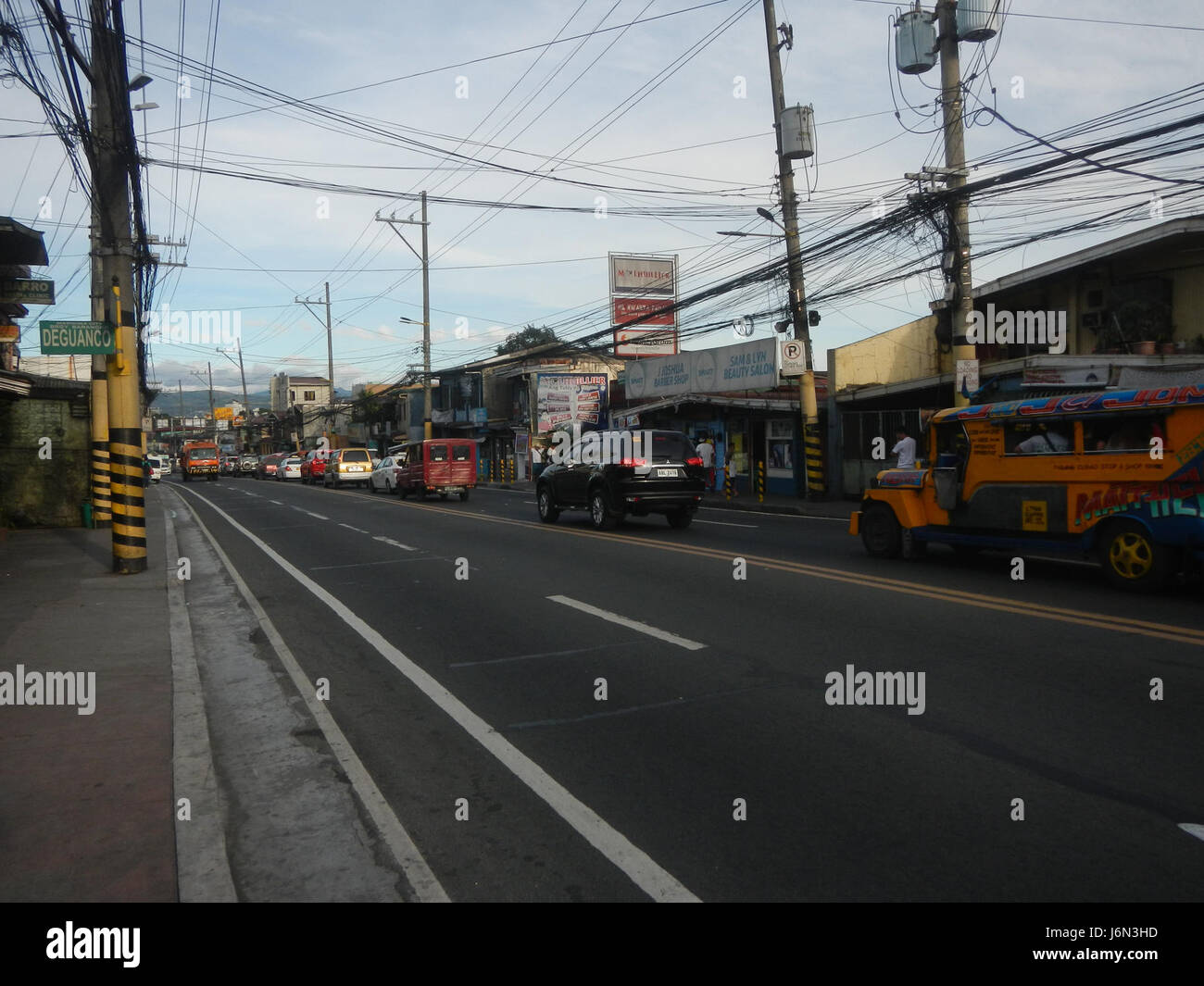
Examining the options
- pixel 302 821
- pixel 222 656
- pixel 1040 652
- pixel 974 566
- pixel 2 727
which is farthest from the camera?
pixel 974 566

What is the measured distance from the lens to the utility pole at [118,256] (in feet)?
42.5

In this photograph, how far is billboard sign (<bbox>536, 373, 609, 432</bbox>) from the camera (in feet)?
144

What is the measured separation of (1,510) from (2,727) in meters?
17.0

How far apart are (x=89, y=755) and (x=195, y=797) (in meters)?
1.17

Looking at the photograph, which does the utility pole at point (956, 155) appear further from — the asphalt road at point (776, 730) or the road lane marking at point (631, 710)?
the road lane marking at point (631, 710)

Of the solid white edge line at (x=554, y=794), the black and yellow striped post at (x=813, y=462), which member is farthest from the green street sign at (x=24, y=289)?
the black and yellow striped post at (x=813, y=462)

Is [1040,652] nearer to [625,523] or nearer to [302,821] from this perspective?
[302,821]

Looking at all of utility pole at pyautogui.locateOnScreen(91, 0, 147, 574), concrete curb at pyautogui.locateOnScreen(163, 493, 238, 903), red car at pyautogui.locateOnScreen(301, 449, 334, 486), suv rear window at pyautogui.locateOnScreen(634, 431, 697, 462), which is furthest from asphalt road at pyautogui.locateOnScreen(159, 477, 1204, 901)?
red car at pyautogui.locateOnScreen(301, 449, 334, 486)

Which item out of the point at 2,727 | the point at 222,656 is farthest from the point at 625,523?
the point at 2,727

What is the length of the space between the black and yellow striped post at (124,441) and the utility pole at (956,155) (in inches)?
541

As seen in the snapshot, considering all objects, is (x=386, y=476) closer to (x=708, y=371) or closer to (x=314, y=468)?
(x=708, y=371)
